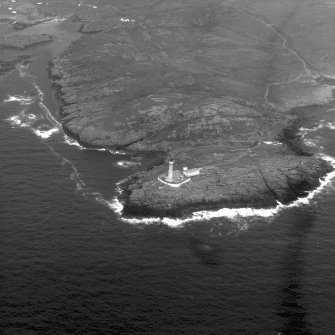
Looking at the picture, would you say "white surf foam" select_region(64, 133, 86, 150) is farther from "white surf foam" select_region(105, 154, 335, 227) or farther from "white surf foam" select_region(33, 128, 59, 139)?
"white surf foam" select_region(105, 154, 335, 227)

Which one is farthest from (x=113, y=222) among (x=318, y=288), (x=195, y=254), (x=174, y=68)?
(x=174, y=68)

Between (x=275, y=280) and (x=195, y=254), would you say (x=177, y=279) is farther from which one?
(x=275, y=280)

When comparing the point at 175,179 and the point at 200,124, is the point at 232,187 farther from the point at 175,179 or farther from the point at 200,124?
the point at 200,124

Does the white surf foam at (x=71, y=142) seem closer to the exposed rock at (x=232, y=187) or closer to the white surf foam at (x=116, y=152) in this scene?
the white surf foam at (x=116, y=152)

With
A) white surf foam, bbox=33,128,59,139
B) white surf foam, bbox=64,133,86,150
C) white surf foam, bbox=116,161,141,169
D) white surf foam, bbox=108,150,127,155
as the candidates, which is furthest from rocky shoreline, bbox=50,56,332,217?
white surf foam, bbox=116,161,141,169

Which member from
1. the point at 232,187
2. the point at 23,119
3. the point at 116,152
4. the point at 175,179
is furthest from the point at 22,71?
the point at 232,187

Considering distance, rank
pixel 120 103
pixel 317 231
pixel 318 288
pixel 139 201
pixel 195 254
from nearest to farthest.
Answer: pixel 318 288 → pixel 195 254 → pixel 317 231 → pixel 139 201 → pixel 120 103
